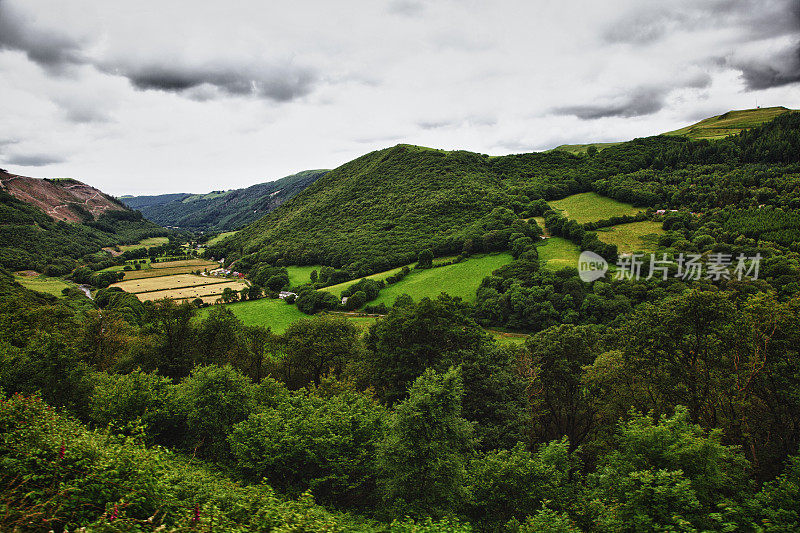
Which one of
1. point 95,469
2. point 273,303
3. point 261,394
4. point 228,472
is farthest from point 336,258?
point 95,469

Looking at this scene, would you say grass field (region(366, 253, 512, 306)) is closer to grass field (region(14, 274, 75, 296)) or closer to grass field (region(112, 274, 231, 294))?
grass field (region(112, 274, 231, 294))

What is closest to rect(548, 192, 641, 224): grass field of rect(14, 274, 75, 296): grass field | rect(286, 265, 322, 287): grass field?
rect(286, 265, 322, 287): grass field

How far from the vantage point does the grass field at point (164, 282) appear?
108312 mm

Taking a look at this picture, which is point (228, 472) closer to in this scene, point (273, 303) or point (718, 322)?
point (718, 322)

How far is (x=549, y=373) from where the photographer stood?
31.9 m

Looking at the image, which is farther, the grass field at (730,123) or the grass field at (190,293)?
the grass field at (730,123)

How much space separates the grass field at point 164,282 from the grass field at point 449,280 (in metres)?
69.8

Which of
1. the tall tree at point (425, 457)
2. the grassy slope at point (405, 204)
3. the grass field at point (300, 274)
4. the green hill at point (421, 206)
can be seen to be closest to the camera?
the tall tree at point (425, 457)

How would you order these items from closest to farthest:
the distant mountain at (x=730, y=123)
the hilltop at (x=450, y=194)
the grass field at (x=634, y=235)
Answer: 1. the grass field at (x=634, y=235)
2. the hilltop at (x=450, y=194)
3. the distant mountain at (x=730, y=123)

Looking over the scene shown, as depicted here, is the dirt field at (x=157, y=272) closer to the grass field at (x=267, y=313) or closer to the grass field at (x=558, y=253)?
the grass field at (x=267, y=313)

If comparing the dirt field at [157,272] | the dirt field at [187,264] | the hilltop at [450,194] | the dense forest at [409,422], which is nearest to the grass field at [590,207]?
the hilltop at [450,194]

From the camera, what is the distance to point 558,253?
3595 inches

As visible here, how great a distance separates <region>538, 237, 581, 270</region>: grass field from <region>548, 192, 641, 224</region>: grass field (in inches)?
588

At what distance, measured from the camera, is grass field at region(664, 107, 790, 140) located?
14975 centimetres
